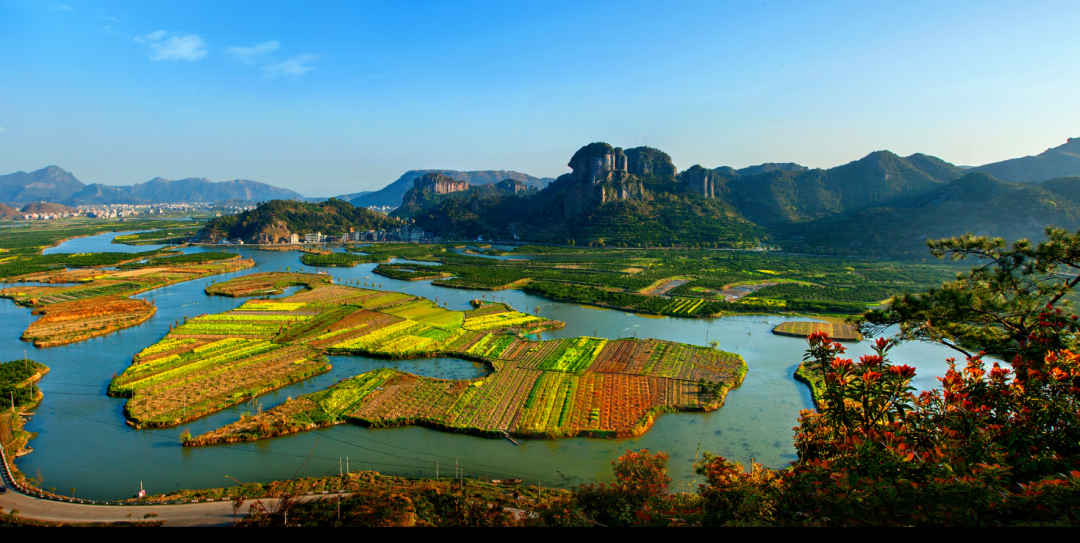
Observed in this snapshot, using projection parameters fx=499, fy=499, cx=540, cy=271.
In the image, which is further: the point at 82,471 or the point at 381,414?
the point at 381,414

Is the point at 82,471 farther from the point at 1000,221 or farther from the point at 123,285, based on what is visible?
the point at 1000,221

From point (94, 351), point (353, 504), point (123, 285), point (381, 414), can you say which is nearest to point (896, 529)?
point (353, 504)

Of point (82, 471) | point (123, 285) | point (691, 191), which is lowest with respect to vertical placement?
point (82, 471)

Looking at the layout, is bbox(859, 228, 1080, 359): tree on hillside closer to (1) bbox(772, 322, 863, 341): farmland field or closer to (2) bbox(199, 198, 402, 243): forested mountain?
(1) bbox(772, 322, 863, 341): farmland field

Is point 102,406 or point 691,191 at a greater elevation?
point 691,191

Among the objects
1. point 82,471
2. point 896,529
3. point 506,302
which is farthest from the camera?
point 506,302

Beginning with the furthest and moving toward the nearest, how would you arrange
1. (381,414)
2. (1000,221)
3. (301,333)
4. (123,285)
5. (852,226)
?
(852,226), (1000,221), (123,285), (301,333), (381,414)

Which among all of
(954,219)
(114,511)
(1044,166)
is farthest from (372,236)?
(1044,166)
